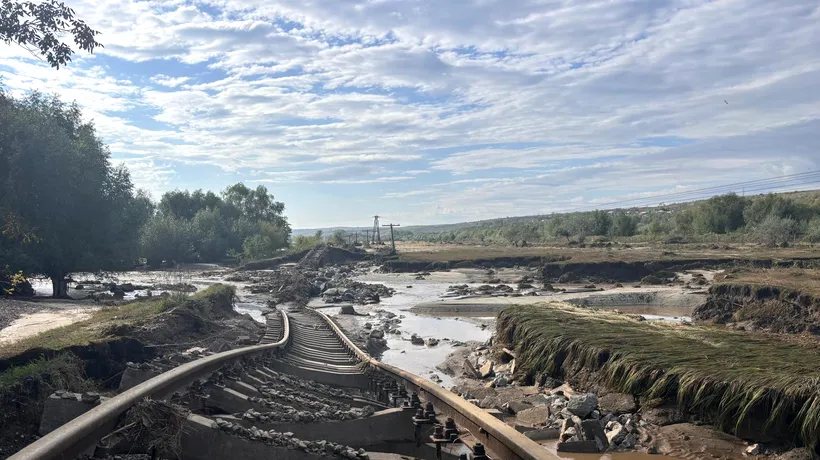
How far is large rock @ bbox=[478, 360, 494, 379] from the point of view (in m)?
13.6

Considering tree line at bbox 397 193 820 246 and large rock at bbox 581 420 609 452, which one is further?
tree line at bbox 397 193 820 246

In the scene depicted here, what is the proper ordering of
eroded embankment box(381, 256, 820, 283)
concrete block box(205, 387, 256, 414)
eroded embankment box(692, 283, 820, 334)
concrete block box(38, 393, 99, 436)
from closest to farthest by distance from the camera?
concrete block box(38, 393, 99, 436), concrete block box(205, 387, 256, 414), eroded embankment box(692, 283, 820, 334), eroded embankment box(381, 256, 820, 283)

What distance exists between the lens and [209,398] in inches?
237

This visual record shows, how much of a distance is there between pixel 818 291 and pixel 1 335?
67.8 feet

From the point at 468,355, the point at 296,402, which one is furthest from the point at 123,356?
the point at 468,355

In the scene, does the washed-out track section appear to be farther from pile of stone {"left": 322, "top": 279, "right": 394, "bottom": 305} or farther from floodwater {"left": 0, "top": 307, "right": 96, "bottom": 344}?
pile of stone {"left": 322, "top": 279, "right": 394, "bottom": 305}

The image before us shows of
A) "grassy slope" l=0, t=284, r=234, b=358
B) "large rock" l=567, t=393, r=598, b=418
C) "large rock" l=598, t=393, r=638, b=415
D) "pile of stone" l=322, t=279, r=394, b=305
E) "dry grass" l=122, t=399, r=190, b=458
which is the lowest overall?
"pile of stone" l=322, t=279, r=394, b=305

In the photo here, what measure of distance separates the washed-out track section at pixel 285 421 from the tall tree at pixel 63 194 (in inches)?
611

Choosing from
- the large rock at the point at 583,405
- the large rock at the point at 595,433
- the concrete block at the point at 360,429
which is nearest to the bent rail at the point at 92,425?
the concrete block at the point at 360,429

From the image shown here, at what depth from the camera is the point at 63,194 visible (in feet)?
81.6

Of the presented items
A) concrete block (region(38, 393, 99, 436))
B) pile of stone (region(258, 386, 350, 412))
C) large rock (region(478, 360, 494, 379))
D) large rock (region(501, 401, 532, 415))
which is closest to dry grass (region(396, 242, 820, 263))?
large rock (region(478, 360, 494, 379))

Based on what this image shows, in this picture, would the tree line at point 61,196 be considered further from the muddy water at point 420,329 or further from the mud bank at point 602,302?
the mud bank at point 602,302

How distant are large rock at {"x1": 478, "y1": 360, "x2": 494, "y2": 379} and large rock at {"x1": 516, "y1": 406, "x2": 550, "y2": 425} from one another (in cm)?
400

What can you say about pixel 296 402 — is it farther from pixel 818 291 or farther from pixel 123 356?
pixel 818 291
